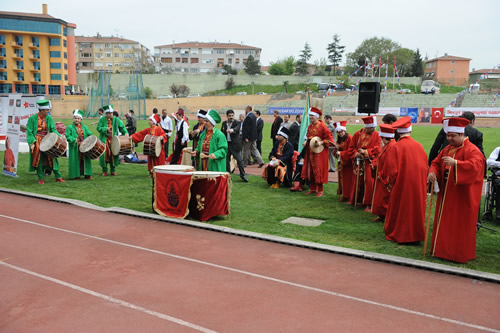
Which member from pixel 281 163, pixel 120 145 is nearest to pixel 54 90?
pixel 120 145

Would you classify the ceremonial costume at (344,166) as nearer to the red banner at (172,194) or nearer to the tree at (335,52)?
the red banner at (172,194)

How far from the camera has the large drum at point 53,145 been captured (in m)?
11.3

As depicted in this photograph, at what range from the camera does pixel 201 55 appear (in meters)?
116

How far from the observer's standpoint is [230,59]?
116 m

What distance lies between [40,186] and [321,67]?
315 feet

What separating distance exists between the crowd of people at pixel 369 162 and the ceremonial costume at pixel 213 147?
0.07 ft

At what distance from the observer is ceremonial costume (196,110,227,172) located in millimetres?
9445

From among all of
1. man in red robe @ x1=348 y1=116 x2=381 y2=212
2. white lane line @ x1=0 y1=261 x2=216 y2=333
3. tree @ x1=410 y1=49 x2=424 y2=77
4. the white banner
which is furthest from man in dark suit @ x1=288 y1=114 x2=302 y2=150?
tree @ x1=410 y1=49 x2=424 y2=77

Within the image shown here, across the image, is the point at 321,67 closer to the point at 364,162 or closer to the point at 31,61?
the point at 31,61

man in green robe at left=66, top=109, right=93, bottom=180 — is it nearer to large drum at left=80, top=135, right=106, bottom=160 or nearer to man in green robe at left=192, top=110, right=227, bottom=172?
large drum at left=80, top=135, right=106, bottom=160

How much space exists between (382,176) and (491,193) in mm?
2558

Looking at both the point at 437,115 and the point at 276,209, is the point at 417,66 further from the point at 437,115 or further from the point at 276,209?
the point at 276,209

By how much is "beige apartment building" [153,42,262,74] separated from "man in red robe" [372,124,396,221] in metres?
110

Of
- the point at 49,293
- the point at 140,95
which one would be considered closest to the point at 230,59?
the point at 140,95
